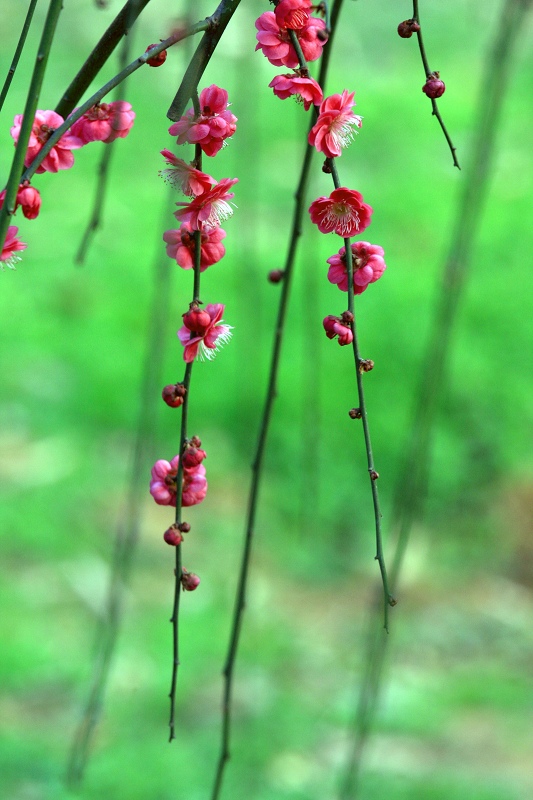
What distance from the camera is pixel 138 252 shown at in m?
2.30

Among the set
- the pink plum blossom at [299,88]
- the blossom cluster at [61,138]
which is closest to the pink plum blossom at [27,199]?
the blossom cluster at [61,138]

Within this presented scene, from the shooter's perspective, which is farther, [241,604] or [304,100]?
[241,604]

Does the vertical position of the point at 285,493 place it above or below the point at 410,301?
below

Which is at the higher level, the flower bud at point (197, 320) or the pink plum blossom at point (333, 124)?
the pink plum blossom at point (333, 124)

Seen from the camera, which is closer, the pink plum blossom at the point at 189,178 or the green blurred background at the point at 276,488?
the pink plum blossom at the point at 189,178

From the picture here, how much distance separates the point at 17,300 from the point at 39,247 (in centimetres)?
20

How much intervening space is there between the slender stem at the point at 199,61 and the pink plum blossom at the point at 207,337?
0.24ft

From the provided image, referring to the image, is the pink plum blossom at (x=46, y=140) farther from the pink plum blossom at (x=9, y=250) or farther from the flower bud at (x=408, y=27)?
the flower bud at (x=408, y=27)

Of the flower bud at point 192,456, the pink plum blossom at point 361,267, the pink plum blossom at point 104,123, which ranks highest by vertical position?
the pink plum blossom at point 104,123

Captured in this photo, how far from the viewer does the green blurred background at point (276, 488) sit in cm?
127

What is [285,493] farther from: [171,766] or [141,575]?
[171,766]

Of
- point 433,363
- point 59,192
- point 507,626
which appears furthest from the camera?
point 59,192

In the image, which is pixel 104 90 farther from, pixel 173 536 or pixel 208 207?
pixel 173 536

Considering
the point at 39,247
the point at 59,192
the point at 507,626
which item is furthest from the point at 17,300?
the point at 507,626
